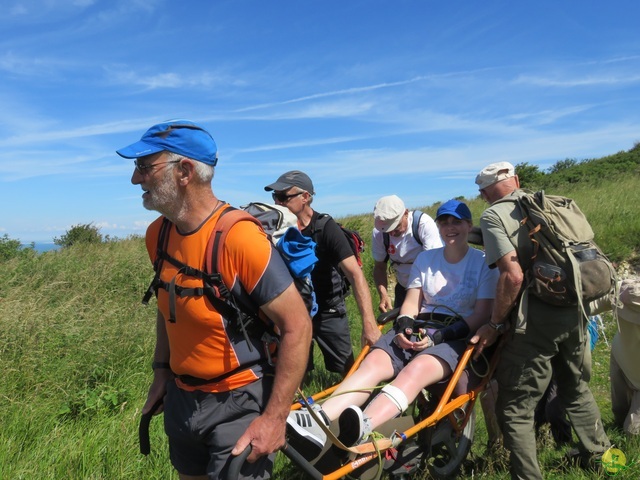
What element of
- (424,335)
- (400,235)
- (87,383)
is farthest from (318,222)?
(87,383)

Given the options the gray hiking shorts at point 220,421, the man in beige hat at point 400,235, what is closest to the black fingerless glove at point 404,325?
the man in beige hat at point 400,235

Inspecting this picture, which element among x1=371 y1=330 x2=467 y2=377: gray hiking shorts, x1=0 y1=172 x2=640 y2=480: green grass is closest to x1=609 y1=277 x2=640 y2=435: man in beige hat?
x1=0 y1=172 x2=640 y2=480: green grass

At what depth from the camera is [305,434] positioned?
8.91 feet

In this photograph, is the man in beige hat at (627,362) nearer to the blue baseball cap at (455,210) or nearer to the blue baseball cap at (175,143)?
the blue baseball cap at (455,210)

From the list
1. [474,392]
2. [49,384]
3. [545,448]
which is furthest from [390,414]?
[49,384]

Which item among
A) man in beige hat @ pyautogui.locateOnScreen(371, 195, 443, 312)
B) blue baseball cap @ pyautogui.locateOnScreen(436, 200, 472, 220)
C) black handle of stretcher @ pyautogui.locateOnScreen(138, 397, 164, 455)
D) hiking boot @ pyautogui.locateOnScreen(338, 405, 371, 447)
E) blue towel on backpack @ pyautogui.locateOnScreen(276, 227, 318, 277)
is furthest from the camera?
man in beige hat @ pyautogui.locateOnScreen(371, 195, 443, 312)

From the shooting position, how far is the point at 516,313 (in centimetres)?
359

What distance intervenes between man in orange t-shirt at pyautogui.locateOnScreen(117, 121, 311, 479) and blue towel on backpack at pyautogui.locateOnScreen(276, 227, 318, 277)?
0.17 meters

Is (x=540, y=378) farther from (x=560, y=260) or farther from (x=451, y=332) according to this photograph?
(x=560, y=260)

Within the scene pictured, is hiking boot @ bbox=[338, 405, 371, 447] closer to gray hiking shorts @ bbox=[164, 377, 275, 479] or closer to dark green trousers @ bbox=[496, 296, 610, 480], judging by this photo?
gray hiking shorts @ bbox=[164, 377, 275, 479]

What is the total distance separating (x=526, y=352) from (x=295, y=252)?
2098 millimetres

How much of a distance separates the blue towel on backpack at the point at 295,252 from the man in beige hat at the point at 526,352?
164 cm

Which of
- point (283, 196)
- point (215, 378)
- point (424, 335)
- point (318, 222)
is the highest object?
point (283, 196)

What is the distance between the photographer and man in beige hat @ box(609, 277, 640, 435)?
4.20 m
